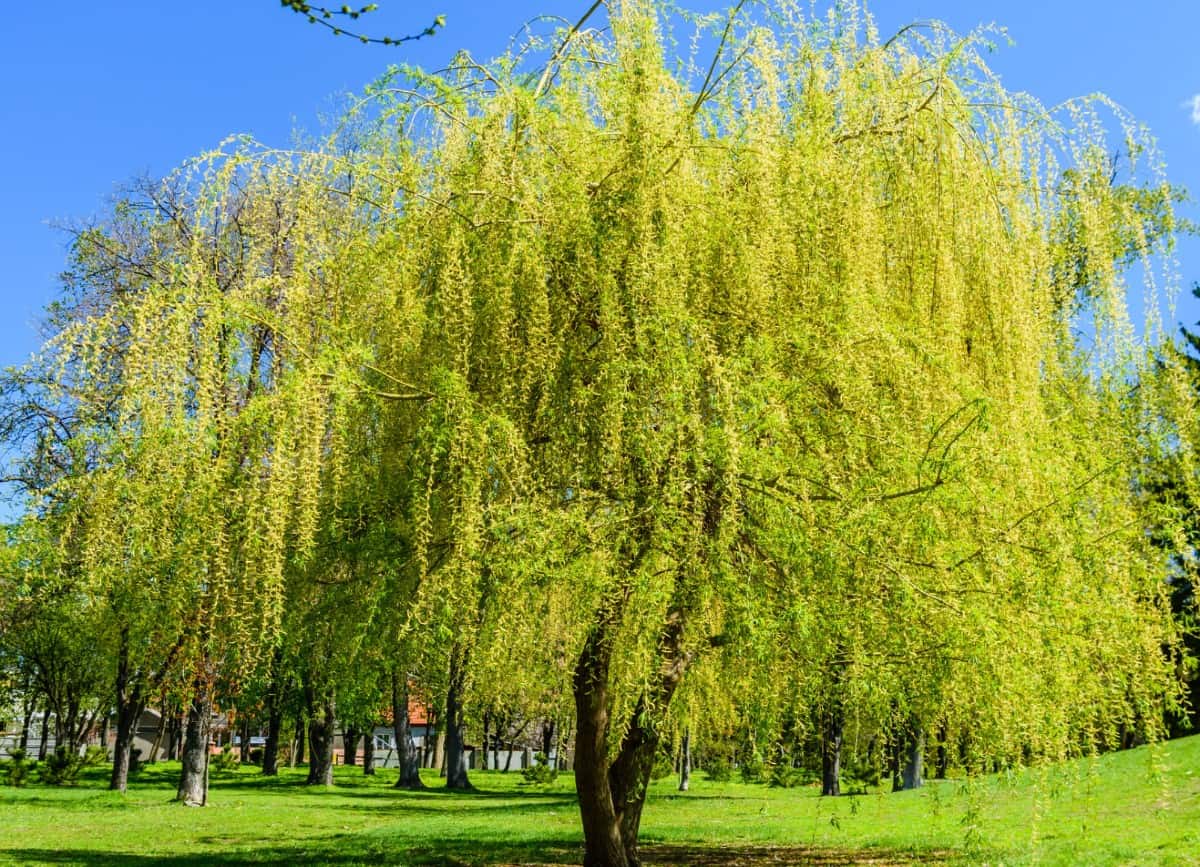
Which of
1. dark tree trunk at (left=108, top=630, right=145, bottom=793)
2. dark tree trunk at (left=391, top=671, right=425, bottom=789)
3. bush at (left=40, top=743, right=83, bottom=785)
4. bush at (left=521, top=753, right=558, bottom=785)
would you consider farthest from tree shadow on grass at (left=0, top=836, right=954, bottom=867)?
bush at (left=521, top=753, right=558, bottom=785)

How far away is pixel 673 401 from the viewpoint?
545cm

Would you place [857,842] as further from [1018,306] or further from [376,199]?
[376,199]

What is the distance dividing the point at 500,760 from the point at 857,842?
4510 cm

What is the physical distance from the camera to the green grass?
8.70 meters

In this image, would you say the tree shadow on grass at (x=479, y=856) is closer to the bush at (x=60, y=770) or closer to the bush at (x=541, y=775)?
the bush at (x=60, y=770)

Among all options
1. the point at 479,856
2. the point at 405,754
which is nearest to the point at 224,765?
the point at 405,754

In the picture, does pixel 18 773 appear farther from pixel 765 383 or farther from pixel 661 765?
pixel 765 383

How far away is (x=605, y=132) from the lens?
257 inches

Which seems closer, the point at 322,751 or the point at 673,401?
the point at 673,401

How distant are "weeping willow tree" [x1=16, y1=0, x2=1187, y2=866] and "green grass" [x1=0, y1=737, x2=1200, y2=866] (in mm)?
1187

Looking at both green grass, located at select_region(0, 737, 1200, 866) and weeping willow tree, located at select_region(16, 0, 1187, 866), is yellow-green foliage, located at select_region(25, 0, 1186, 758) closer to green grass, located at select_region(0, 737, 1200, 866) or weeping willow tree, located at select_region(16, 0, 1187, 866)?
weeping willow tree, located at select_region(16, 0, 1187, 866)

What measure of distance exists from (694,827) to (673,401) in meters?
11.3

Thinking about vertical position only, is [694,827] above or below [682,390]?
below

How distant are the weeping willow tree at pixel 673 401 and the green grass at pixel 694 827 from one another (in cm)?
119
